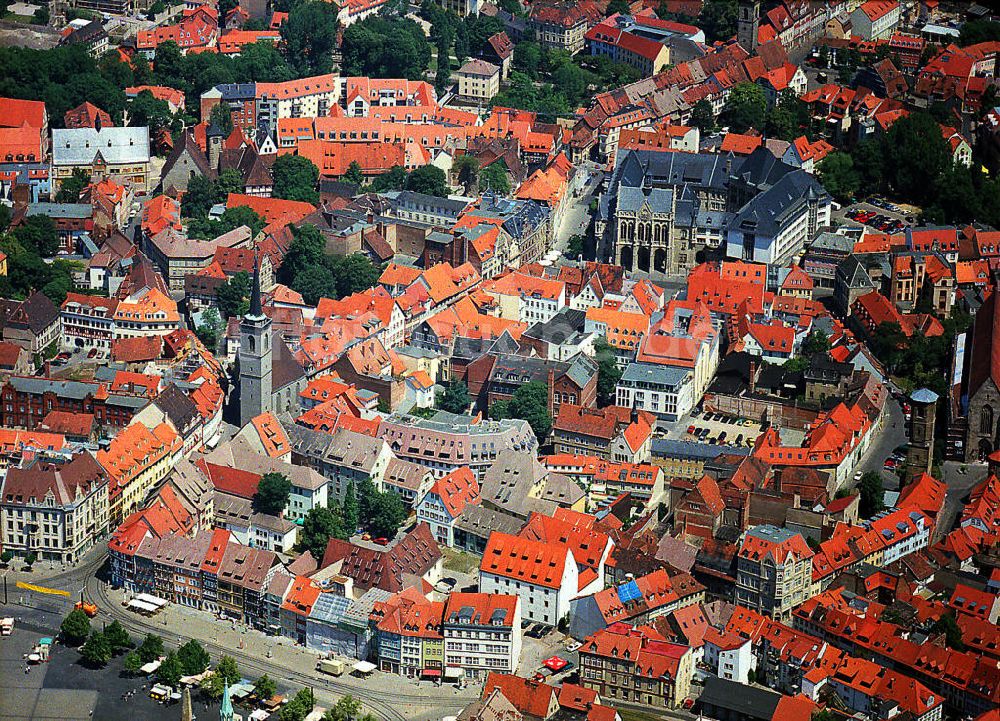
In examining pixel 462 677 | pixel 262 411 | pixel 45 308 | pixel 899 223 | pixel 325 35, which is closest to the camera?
pixel 462 677

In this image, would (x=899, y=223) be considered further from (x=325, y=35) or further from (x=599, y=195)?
(x=325, y=35)

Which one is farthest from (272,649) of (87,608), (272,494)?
(272,494)

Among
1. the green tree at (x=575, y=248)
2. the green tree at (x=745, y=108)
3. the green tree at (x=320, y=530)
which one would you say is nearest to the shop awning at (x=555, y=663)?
the green tree at (x=320, y=530)

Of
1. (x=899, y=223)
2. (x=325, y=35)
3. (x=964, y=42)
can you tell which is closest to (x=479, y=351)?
(x=899, y=223)

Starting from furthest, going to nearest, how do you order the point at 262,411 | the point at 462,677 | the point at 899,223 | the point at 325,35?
the point at 325,35 → the point at 899,223 → the point at 262,411 → the point at 462,677

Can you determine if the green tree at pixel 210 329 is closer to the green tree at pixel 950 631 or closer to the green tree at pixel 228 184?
the green tree at pixel 228 184

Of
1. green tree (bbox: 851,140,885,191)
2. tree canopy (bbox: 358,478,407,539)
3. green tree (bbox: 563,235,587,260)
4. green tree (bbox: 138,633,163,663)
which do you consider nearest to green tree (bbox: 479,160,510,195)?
green tree (bbox: 563,235,587,260)

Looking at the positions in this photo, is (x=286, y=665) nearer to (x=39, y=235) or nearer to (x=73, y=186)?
(x=39, y=235)
